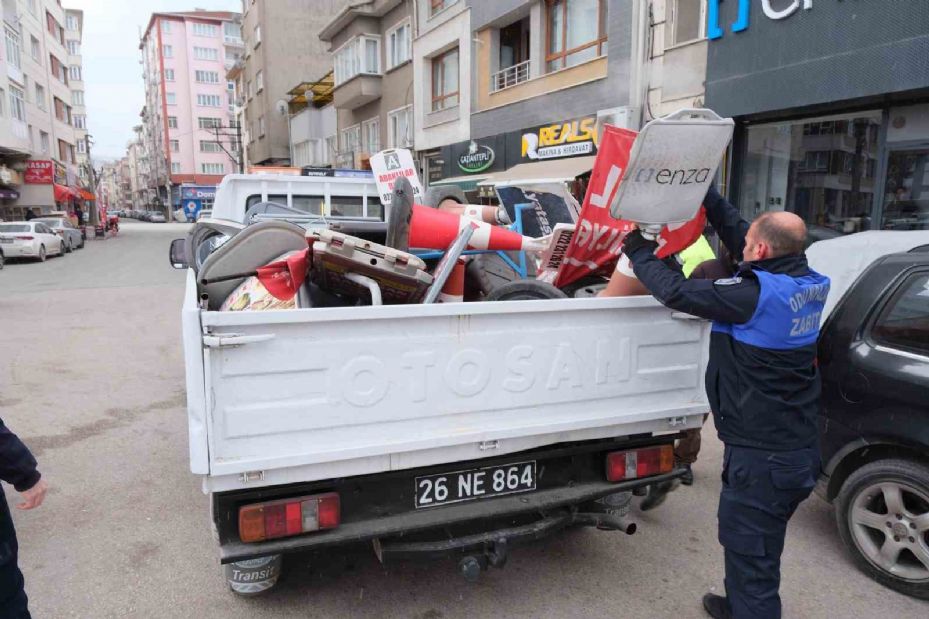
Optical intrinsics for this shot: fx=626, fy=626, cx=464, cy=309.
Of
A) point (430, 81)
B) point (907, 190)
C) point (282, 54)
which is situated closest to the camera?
point (907, 190)

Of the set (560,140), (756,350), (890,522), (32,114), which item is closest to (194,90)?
(32,114)

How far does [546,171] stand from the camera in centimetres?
1478

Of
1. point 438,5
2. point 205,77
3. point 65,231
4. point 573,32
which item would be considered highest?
point 205,77

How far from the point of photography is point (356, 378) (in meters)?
2.44

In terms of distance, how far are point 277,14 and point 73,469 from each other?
40.9 meters

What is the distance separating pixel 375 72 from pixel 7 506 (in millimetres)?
26503

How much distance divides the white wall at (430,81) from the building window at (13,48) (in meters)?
25.2

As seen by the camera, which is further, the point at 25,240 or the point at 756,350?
the point at 25,240

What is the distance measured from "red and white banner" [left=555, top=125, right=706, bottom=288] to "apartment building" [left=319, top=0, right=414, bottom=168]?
2103 centimetres

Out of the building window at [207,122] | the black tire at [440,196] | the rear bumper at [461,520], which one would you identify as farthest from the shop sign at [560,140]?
the building window at [207,122]

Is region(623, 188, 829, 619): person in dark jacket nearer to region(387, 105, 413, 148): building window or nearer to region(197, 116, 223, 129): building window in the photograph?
region(387, 105, 413, 148): building window

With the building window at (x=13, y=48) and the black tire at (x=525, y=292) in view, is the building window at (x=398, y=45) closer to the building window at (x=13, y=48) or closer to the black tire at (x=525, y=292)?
the building window at (x=13, y=48)

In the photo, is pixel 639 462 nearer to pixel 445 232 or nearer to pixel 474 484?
pixel 474 484

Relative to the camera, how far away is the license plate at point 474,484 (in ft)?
8.88
